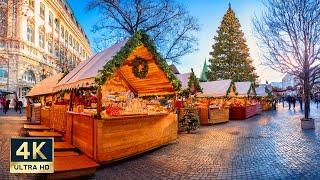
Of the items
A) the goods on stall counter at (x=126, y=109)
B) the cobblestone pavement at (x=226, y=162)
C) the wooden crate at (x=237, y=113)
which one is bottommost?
the cobblestone pavement at (x=226, y=162)

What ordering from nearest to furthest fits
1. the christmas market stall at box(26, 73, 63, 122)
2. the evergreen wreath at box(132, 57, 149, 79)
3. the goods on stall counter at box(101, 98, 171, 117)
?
1. the goods on stall counter at box(101, 98, 171, 117)
2. the evergreen wreath at box(132, 57, 149, 79)
3. the christmas market stall at box(26, 73, 63, 122)

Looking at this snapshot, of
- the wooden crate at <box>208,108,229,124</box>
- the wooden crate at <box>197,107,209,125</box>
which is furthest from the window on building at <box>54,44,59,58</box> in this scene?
the wooden crate at <box>197,107,209,125</box>

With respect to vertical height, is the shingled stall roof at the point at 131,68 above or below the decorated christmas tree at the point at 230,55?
below

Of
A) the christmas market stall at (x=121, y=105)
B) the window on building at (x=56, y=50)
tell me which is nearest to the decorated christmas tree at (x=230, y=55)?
the window on building at (x=56, y=50)

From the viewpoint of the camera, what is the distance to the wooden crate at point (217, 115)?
22.1 metres

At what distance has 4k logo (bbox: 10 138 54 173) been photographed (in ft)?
11.1

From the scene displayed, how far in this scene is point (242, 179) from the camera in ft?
23.5

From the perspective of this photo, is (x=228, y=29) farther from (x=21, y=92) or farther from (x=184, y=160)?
(x=184, y=160)

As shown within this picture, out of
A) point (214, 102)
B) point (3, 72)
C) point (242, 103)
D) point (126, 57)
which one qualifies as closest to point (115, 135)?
point (126, 57)

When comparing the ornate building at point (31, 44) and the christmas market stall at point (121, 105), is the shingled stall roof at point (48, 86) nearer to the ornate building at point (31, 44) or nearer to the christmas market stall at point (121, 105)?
the christmas market stall at point (121, 105)

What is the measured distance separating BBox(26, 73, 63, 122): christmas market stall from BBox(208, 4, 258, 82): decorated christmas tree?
3234 cm

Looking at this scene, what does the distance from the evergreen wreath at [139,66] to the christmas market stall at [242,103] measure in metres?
18.0

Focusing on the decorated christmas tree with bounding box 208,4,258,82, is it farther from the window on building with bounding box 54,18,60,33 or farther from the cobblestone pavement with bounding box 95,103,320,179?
the cobblestone pavement with bounding box 95,103,320,179

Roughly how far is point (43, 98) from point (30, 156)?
1781 cm
